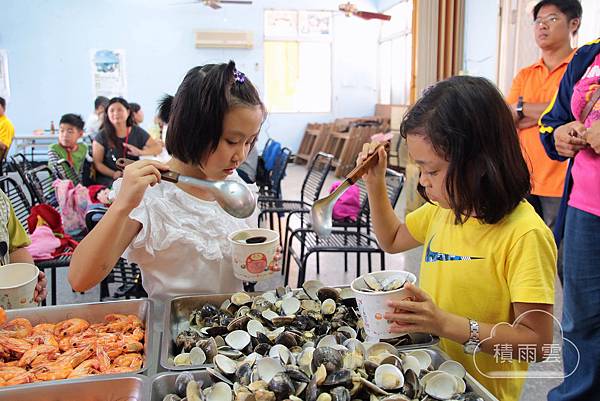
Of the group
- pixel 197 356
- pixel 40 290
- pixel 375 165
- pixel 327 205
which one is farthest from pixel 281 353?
pixel 40 290

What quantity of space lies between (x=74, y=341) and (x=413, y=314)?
2.28ft

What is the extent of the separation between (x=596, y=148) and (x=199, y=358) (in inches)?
48.4

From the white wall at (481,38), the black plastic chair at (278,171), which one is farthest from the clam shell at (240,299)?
the white wall at (481,38)

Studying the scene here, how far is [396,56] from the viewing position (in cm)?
963

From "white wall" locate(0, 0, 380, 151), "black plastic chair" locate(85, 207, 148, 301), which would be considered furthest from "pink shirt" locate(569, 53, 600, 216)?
"white wall" locate(0, 0, 380, 151)

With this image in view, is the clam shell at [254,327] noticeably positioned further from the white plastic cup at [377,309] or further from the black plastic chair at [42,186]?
the black plastic chair at [42,186]

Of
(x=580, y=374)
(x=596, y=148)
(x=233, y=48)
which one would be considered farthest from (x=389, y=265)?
(x=233, y=48)

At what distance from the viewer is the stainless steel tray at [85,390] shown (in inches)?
33.5

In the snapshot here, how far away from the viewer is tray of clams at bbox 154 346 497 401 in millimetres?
769

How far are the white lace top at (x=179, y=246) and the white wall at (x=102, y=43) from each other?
28.3 feet

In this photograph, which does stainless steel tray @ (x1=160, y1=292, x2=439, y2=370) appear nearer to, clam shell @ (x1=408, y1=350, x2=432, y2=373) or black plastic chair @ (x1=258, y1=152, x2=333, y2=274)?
clam shell @ (x1=408, y1=350, x2=432, y2=373)

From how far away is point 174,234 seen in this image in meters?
1.28

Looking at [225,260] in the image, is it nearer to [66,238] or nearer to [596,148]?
[596,148]

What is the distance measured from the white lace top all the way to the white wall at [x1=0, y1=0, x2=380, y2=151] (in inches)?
339
